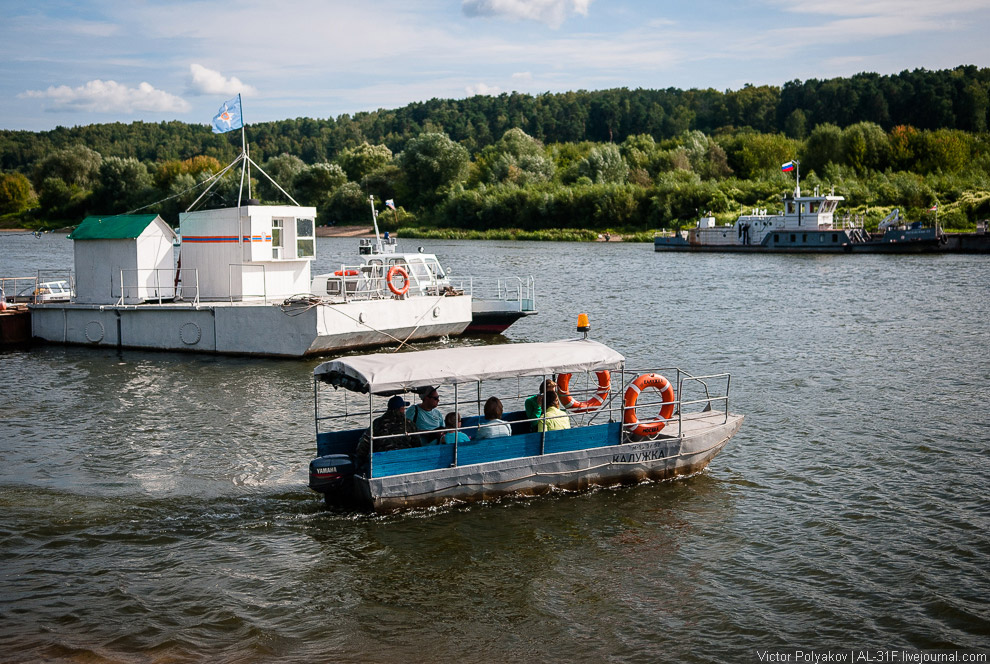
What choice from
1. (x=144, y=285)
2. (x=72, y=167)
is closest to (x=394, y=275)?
(x=144, y=285)

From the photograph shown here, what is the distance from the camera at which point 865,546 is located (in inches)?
546

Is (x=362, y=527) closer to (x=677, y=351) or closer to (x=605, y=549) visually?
(x=605, y=549)

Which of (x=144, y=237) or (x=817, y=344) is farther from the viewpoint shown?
(x=817, y=344)

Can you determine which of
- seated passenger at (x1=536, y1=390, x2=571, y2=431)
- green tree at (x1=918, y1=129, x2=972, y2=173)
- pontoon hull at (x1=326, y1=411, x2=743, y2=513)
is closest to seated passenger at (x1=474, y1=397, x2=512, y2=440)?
pontoon hull at (x1=326, y1=411, x2=743, y2=513)

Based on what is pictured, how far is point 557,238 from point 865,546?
9368 cm

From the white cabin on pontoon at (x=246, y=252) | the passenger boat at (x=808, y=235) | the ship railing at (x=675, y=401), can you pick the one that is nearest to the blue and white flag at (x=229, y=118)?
the white cabin on pontoon at (x=246, y=252)

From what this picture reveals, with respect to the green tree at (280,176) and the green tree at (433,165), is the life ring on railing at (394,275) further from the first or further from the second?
the green tree at (280,176)

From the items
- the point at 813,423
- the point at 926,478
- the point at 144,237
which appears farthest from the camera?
the point at 144,237

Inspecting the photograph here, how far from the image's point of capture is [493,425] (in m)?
15.2

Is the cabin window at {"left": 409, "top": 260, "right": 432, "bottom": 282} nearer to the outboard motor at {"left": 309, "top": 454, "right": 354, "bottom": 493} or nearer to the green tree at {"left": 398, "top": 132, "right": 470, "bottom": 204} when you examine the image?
the outboard motor at {"left": 309, "top": 454, "right": 354, "bottom": 493}

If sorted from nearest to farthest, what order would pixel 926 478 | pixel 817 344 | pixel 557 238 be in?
pixel 926 478 → pixel 817 344 → pixel 557 238

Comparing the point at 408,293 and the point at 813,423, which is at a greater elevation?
the point at 408,293

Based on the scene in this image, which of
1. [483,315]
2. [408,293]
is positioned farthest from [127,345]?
[483,315]

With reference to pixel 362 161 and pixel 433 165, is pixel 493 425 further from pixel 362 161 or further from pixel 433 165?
pixel 362 161
